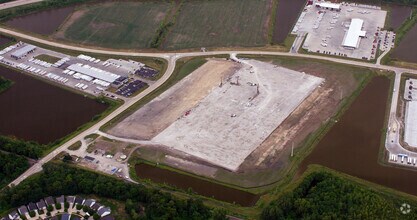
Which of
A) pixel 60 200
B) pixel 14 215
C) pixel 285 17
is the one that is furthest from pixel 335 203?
pixel 285 17

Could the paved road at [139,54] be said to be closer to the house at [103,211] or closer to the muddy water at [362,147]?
the muddy water at [362,147]

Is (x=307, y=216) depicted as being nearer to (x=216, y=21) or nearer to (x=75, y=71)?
(x=75, y=71)

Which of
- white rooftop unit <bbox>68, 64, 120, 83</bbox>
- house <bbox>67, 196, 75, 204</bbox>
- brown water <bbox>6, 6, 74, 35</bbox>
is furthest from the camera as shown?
brown water <bbox>6, 6, 74, 35</bbox>

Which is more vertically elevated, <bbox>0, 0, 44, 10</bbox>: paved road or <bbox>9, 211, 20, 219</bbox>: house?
<bbox>0, 0, 44, 10</bbox>: paved road

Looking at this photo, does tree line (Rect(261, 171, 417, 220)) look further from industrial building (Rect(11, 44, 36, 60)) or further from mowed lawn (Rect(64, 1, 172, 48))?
industrial building (Rect(11, 44, 36, 60))

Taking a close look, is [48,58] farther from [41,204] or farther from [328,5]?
[328,5]

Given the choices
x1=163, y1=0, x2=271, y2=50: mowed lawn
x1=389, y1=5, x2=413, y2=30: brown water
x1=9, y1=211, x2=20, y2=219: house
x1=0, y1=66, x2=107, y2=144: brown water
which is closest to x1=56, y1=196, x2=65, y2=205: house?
x1=9, y1=211, x2=20, y2=219: house
